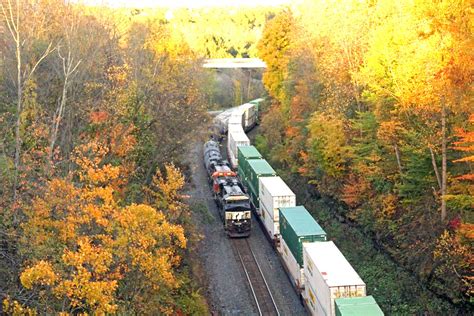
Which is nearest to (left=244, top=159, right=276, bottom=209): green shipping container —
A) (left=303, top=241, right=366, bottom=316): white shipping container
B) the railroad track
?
the railroad track

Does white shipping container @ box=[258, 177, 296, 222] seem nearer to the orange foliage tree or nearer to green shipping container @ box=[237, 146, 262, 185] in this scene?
green shipping container @ box=[237, 146, 262, 185]

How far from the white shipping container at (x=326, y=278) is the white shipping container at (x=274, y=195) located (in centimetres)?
621

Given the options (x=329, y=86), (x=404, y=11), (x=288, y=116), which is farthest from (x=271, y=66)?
(x=404, y=11)

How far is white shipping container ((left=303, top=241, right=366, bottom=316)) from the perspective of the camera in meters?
18.7

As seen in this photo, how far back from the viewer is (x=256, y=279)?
26.6 meters

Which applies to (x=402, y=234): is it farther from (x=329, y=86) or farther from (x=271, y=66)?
(x=271, y=66)

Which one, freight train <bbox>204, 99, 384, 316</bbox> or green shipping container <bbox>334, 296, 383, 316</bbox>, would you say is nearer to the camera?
green shipping container <bbox>334, 296, 383, 316</bbox>

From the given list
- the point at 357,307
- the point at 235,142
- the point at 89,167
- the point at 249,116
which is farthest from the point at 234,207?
the point at 249,116

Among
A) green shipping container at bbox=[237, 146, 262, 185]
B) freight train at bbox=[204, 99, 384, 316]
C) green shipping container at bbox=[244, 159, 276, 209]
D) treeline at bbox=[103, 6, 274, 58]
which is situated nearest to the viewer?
freight train at bbox=[204, 99, 384, 316]

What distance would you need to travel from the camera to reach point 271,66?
54.0m

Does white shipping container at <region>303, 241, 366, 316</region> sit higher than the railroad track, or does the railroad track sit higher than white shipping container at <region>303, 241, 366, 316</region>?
white shipping container at <region>303, 241, 366, 316</region>

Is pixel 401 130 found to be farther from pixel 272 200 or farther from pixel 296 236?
pixel 272 200

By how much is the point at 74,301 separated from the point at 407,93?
15939mm

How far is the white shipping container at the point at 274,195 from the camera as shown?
28.8 meters
